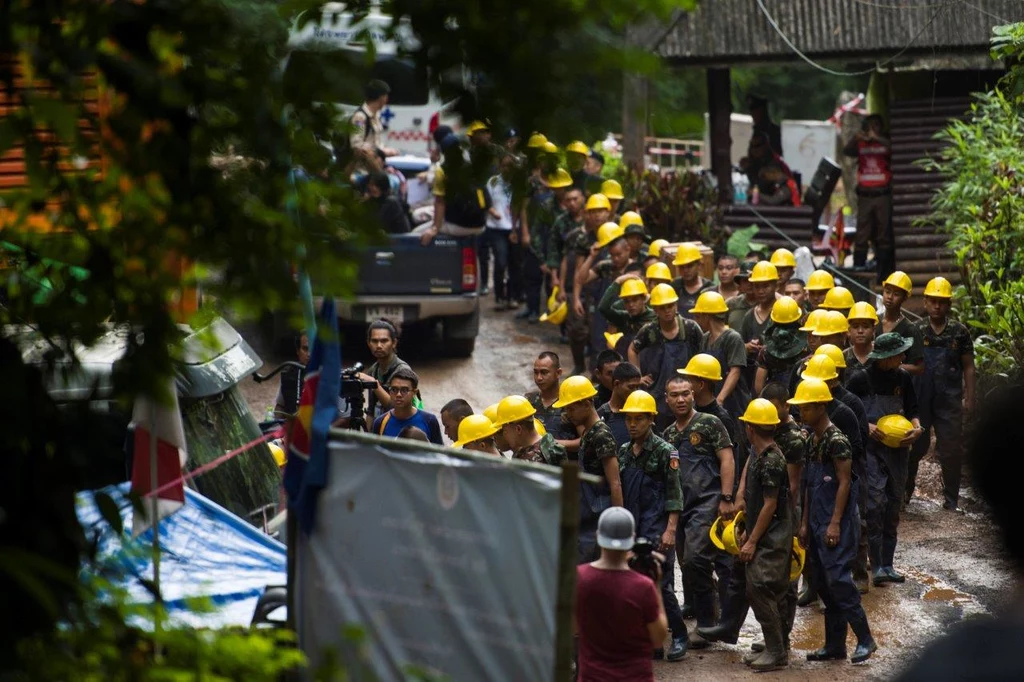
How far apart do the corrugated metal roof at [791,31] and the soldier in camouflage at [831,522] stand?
949 centimetres

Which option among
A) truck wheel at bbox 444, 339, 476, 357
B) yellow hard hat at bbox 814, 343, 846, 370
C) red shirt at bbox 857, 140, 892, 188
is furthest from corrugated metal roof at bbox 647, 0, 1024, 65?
yellow hard hat at bbox 814, 343, 846, 370

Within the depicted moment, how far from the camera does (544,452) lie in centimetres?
968

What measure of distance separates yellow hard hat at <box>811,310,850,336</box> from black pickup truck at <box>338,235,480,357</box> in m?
5.23

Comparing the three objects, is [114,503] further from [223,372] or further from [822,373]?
[822,373]

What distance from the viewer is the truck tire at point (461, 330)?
56.9 feet

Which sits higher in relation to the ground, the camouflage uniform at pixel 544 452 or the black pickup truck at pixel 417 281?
the black pickup truck at pixel 417 281

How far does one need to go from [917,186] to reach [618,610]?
44.4 feet

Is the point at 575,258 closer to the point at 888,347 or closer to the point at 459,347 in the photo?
the point at 459,347

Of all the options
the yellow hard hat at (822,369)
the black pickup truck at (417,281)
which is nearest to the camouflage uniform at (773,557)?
the yellow hard hat at (822,369)

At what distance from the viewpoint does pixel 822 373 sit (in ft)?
36.2

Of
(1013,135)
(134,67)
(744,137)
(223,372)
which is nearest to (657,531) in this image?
(223,372)

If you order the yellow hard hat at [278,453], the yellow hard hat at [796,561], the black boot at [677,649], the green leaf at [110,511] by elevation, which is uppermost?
the green leaf at [110,511]

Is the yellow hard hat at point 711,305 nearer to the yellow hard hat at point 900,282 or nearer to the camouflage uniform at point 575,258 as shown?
the yellow hard hat at point 900,282

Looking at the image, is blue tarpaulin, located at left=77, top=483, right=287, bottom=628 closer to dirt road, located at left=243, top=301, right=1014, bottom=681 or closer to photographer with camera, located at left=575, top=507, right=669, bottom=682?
photographer with camera, located at left=575, top=507, right=669, bottom=682
